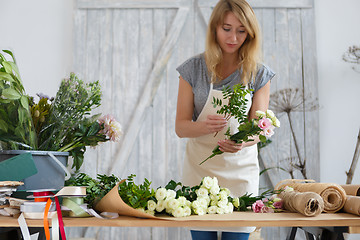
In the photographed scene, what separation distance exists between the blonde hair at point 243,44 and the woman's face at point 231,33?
22 millimetres

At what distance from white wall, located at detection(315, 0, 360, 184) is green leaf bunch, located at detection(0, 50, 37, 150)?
9.27 feet

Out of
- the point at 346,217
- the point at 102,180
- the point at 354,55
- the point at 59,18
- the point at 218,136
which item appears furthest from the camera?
the point at 59,18

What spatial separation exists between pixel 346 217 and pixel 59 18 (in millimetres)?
3220

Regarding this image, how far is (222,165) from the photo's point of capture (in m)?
1.67

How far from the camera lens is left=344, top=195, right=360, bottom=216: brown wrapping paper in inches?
42.0

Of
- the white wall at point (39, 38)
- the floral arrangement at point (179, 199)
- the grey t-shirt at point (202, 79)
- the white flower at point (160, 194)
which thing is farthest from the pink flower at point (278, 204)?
the white wall at point (39, 38)

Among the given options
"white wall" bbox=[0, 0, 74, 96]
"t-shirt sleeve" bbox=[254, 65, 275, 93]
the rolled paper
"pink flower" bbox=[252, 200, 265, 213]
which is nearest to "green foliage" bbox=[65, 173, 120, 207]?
"pink flower" bbox=[252, 200, 265, 213]

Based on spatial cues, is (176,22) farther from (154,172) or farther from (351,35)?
(351,35)

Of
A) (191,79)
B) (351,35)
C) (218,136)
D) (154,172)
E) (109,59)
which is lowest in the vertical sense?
(154,172)

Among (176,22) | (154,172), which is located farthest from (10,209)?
(176,22)

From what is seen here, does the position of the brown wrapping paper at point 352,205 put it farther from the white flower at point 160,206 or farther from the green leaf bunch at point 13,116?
the green leaf bunch at point 13,116

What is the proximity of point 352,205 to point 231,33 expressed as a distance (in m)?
0.86

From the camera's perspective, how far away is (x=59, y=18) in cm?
361

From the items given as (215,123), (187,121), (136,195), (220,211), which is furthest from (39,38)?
(220,211)
